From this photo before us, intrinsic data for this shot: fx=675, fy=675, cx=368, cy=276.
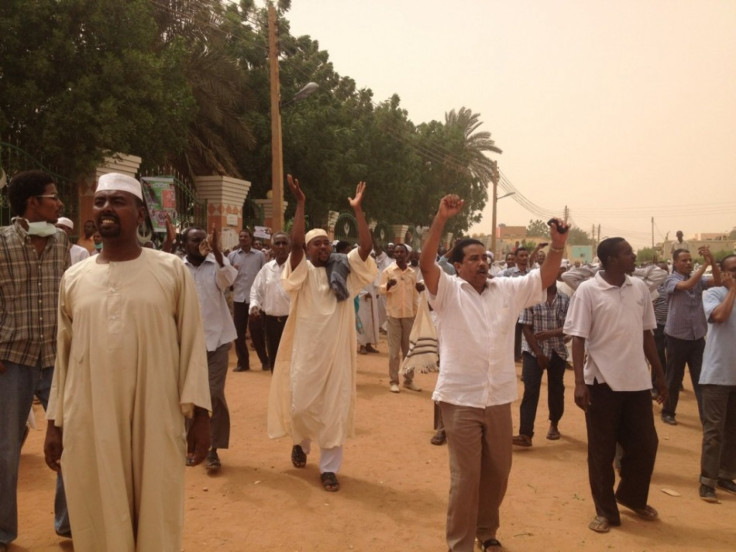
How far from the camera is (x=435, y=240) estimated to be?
12.8 feet

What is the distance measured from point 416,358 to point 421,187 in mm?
27143

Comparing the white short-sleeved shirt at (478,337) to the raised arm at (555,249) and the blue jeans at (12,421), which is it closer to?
the raised arm at (555,249)

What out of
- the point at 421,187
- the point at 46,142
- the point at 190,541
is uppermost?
the point at 421,187

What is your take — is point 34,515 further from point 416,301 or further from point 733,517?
point 416,301

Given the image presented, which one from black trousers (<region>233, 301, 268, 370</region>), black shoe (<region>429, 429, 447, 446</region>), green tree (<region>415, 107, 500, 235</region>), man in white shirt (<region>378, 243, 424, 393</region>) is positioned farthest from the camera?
green tree (<region>415, 107, 500, 235</region>)

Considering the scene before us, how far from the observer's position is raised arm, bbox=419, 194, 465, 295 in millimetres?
3910

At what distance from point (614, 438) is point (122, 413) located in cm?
345

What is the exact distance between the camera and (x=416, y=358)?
A: 755 centimetres

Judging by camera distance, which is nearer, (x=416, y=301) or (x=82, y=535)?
(x=82, y=535)

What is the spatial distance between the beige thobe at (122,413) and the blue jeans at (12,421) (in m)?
1.18

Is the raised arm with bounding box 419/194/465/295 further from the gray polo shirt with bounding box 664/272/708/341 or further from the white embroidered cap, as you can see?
the gray polo shirt with bounding box 664/272/708/341

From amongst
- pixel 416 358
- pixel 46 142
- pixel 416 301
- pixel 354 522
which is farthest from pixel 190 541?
pixel 46 142

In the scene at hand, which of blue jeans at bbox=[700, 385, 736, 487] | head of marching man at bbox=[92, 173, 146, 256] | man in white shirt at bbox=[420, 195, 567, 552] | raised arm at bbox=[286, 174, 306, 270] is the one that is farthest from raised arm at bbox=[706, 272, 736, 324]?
head of marching man at bbox=[92, 173, 146, 256]

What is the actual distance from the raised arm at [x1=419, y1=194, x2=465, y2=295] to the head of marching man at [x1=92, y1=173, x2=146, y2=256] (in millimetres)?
1632
